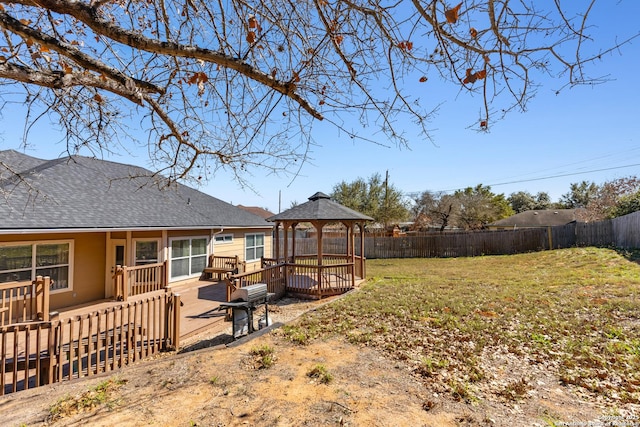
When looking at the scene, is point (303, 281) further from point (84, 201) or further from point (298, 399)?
point (84, 201)

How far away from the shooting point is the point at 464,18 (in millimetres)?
2648

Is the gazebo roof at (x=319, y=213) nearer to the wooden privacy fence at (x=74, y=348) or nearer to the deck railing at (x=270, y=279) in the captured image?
the deck railing at (x=270, y=279)

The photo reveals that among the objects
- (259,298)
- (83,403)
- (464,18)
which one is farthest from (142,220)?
(464,18)

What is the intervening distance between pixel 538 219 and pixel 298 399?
37196 mm

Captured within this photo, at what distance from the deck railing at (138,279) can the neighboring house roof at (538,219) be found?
2986 centimetres

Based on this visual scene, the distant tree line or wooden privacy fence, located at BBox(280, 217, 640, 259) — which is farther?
the distant tree line

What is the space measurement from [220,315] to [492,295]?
7243mm

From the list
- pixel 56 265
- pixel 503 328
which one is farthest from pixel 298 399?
pixel 56 265

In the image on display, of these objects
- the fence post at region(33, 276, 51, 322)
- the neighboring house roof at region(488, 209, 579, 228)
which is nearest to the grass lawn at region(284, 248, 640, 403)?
the fence post at region(33, 276, 51, 322)

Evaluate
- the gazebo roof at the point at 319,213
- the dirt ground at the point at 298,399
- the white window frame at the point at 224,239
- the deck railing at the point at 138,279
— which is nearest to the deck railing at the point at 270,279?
the gazebo roof at the point at 319,213

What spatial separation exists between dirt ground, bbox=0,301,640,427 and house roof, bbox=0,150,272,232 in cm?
340

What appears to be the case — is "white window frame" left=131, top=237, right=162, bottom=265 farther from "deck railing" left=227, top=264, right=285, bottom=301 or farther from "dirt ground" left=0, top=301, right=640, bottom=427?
"dirt ground" left=0, top=301, right=640, bottom=427

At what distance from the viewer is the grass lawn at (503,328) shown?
12.6 ft

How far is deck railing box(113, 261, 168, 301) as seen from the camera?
28.8ft
